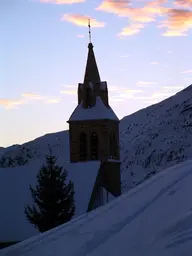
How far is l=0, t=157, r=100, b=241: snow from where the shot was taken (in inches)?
1073

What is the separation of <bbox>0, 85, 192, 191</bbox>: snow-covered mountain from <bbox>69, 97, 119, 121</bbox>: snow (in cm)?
Result: 6317

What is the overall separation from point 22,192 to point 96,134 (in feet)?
19.7

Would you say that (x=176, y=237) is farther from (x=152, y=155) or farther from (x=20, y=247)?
(x=152, y=155)

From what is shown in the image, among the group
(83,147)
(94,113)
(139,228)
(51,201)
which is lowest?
(51,201)

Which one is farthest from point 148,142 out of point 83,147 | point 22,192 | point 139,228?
point 139,228

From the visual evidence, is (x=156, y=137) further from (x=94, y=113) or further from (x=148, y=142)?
(x=94, y=113)

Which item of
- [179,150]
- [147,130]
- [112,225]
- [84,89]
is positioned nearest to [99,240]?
[112,225]

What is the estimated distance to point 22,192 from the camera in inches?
1168

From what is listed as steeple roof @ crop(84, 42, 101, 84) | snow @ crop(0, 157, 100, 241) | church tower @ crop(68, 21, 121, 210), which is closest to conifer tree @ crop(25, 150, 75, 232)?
snow @ crop(0, 157, 100, 241)

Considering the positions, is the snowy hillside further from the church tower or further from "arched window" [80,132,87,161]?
"arched window" [80,132,87,161]

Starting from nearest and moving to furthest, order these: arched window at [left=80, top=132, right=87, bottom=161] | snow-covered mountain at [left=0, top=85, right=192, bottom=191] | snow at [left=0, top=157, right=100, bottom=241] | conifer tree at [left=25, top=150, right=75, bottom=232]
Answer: conifer tree at [left=25, top=150, right=75, bottom=232] → snow at [left=0, top=157, right=100, bottom=241] → arched window at [left=80, top=132, right=87, bottom=161] → snow-covered mountain at [left=0, top=85, right=192, bottom=191]

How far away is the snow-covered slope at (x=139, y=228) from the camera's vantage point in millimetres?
5188

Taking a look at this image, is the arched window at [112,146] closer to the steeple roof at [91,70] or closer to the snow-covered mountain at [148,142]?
the steeple roof at [91,70]

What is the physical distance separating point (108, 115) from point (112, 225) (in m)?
26.0
